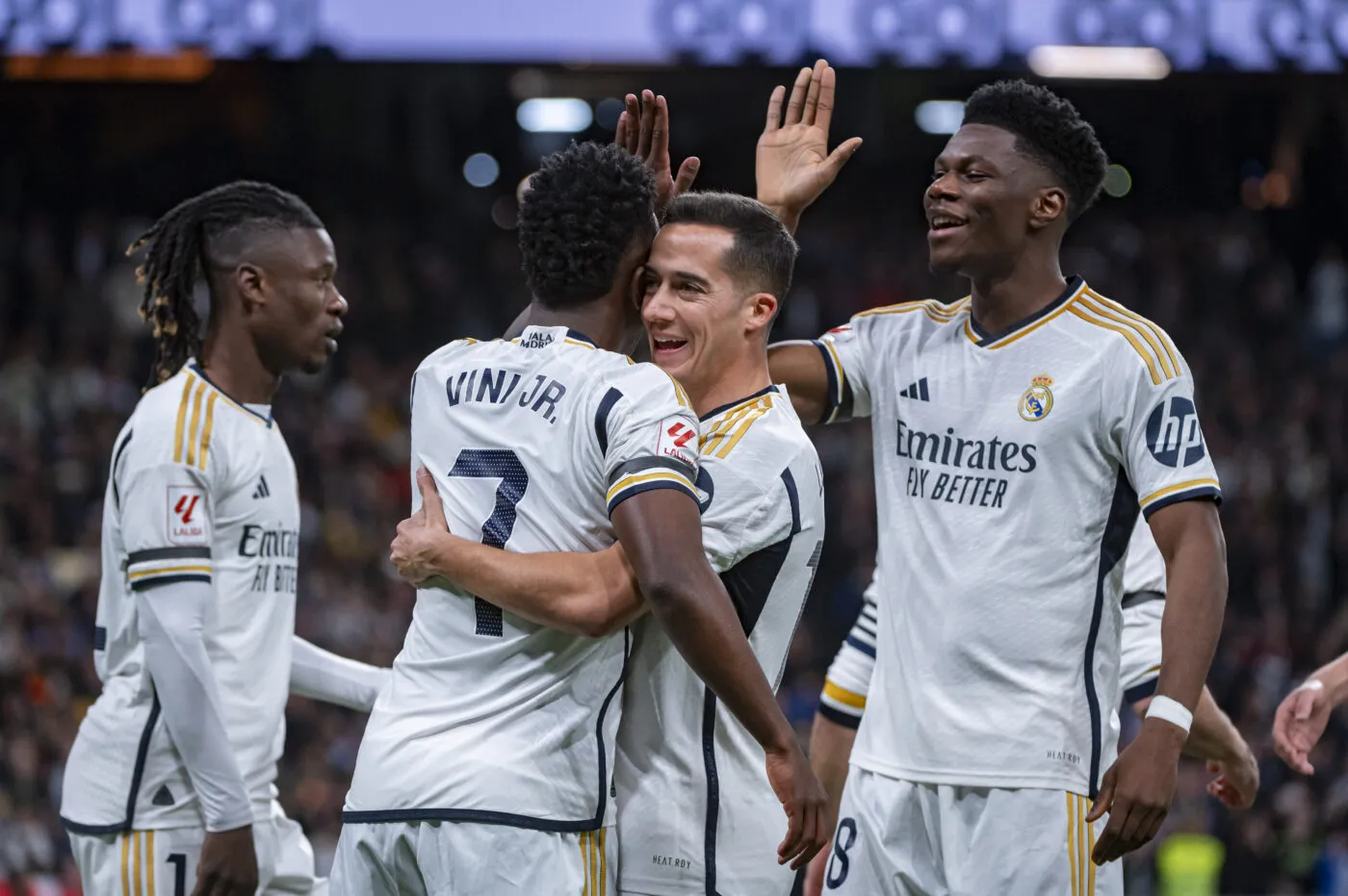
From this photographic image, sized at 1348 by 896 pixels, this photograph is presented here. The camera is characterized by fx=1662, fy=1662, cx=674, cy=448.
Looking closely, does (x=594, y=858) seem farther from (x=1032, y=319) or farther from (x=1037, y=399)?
(x=1032, y=319)

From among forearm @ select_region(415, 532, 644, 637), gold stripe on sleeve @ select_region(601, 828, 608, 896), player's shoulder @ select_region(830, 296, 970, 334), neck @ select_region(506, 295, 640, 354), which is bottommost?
gold stripe on sleeve @ select_region(601, 828, 608, 896)

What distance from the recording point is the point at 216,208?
16.6ft

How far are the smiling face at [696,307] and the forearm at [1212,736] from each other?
1.70 metres

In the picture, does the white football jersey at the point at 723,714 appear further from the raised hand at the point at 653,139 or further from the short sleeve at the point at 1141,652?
the short sleeve at the point at 1141,652

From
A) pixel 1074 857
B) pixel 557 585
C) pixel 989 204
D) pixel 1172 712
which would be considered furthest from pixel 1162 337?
pixel 557 585

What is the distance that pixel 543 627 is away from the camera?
354cm

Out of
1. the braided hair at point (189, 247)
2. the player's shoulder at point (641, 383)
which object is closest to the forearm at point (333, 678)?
the braided hair at point (189, 247)

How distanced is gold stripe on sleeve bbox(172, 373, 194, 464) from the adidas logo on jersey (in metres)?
1.95

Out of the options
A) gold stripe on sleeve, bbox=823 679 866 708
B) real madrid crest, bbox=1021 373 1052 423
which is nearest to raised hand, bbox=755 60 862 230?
real madrid crest, bbox=1021 373 1052 423

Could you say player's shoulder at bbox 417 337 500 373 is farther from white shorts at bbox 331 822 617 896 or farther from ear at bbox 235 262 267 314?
ear at bbox 235 262 267 314

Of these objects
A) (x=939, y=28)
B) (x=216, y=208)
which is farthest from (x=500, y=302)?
(x=216, y=208)

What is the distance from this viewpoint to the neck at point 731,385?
3986mm

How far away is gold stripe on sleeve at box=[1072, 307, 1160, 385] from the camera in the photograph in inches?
158

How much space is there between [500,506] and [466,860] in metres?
0.74
